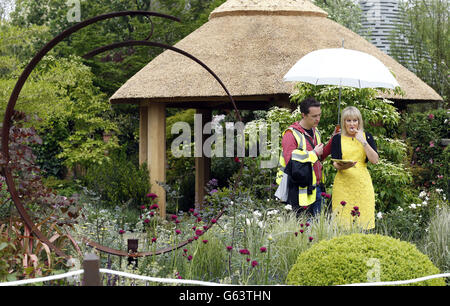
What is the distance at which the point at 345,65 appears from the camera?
6.12 metres

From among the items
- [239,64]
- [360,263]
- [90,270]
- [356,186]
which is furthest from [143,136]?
[90,270]

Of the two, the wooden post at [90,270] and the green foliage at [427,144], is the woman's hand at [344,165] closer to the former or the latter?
the wooden post at [90,270]

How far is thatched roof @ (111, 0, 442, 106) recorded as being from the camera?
32.4ft

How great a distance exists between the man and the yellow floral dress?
7.9 inches

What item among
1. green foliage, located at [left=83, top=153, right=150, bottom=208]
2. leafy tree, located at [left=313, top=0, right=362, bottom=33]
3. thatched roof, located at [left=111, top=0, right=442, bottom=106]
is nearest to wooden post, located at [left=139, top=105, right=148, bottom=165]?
thatched roof, located at [left=111, top=0, right=442, bottom=106]

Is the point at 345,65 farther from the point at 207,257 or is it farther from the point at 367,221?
the point at 207,257

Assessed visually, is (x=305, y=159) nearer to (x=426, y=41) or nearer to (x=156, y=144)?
(x=156, y=144)

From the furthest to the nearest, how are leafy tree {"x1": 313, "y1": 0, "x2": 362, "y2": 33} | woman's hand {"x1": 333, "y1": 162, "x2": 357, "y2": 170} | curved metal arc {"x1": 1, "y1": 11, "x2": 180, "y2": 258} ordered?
leafy tree {"x1": 313, "y1": 0, "x2": 362, "y2": 33}, woman's hand {"x1": 333, "y1": 162, "x2": 357, "y2": 170}, curved metal arc {"x1": 1, "y1": 11, "x2": 180, "y2": 258}

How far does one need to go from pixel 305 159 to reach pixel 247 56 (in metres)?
5.02

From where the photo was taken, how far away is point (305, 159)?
5.67 metres

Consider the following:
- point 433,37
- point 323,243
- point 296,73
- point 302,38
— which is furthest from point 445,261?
point 433,37

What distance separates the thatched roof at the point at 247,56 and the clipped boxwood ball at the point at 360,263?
18.4 feet

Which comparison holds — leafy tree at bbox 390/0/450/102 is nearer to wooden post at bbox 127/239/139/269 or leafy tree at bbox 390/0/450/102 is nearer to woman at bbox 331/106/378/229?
woman at bbox 331/106/378/229

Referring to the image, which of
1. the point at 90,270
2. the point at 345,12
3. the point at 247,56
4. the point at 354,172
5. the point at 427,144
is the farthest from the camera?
the point at 345,12
